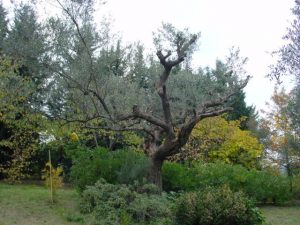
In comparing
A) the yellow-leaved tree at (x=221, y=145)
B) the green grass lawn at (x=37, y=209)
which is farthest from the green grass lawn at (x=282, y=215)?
the yellow-leaved tree at (x=221, y=145)

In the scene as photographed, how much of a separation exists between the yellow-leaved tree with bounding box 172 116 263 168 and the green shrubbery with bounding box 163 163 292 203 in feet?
19.9

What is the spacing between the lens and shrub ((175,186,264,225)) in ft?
25.5

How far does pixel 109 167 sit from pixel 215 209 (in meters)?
5.55

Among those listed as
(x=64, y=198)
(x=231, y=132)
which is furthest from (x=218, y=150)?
(x=64, y=198)

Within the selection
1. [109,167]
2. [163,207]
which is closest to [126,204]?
[163,207]

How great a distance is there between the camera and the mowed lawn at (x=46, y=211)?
10.3m

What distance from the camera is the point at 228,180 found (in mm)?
14453

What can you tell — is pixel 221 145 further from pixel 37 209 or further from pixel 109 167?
pixel 37 209

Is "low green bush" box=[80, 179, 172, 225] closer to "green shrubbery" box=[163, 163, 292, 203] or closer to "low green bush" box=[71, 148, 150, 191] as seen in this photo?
"low green bush" box=[71, 148, 150, 191]

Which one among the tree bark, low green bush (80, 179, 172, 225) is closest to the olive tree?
the tree bark

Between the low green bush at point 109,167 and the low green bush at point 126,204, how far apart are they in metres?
0.79

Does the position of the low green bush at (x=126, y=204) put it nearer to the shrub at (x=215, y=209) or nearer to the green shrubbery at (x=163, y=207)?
the green shrubbery at (x=163, y=207)

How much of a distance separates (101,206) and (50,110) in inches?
319

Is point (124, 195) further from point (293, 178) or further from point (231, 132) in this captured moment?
point (231, 132)
